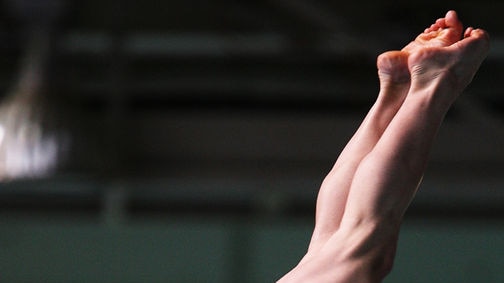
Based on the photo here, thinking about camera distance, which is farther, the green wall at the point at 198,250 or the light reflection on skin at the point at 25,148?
the green wall at the point at 198,250

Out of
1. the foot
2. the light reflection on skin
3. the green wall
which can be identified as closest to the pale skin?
the foot

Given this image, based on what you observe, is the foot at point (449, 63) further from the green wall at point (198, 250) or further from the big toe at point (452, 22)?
the green wall at point (198, 250)

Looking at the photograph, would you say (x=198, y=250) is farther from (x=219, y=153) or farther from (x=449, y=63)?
(x=449, y=63)

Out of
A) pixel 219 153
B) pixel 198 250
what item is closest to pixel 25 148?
pixel 198 250

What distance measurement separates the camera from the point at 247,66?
5879mm

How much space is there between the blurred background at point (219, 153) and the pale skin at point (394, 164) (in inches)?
100

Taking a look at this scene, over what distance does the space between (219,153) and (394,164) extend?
4147 mm

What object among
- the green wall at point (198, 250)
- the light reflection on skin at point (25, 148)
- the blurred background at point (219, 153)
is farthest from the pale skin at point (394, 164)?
the green wall at point (198, 250)

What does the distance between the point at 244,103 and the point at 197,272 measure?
3.69ft

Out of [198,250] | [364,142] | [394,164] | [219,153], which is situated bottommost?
[394,164]

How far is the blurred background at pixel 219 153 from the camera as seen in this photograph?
17.3ft

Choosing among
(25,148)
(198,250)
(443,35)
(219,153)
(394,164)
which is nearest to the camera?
(394,164)

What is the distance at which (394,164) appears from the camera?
6.75ft

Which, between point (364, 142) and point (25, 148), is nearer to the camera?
point (364, 142)
